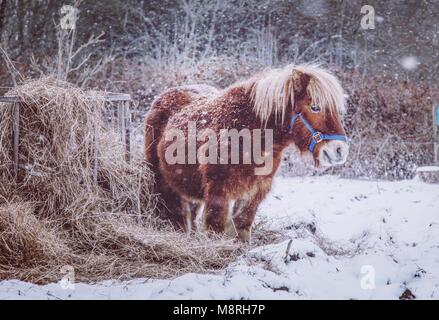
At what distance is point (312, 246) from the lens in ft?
10.2

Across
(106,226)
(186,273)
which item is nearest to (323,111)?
(186,273)

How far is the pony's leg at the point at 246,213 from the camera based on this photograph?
11.3 feet

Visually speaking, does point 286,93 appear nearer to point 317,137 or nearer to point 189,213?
point 317,137

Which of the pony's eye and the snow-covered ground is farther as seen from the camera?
the pony's eye

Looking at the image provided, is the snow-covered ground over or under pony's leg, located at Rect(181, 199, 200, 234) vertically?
under

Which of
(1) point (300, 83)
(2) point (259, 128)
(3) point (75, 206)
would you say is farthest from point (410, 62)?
(3) point (75, 206)

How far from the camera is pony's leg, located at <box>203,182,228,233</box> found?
3.39m

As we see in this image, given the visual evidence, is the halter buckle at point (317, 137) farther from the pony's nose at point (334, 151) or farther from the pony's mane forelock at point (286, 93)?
the pony's mane forelock at point (286, 93)

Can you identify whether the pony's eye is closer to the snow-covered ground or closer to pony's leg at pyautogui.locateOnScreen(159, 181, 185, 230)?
the snow-covered ground

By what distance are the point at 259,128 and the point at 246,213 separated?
0.63 m

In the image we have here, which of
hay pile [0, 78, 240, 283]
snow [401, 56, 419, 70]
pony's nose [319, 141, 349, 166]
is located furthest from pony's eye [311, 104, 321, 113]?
snow [401, 56, 419, 70]

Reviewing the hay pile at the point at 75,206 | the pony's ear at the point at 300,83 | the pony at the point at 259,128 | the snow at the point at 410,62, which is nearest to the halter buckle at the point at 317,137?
the pony at the point at 259,128

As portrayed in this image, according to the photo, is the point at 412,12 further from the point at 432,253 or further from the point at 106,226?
the point at 106,226
